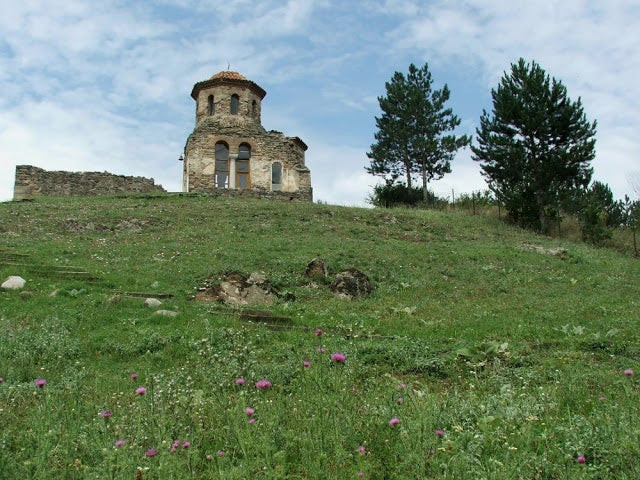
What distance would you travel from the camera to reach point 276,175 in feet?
113

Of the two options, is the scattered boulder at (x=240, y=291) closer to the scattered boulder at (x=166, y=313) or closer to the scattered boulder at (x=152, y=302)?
the scattered boulder at (x=152, y=302)

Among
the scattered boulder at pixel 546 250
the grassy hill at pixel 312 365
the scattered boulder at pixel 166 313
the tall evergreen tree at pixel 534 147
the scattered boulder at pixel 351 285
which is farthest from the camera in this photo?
the tall evergreen tree at pixel 534 147

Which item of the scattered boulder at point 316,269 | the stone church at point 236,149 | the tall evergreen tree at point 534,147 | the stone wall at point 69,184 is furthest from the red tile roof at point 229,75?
the scattered boulder at point 316,269

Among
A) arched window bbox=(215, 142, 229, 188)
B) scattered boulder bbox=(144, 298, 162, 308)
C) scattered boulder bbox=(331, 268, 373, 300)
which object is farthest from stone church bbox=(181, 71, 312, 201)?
scattered boulder bbox=(144, 298, 162, 308)

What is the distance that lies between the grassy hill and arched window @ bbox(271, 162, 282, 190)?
1569 centimetres

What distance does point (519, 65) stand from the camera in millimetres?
30859

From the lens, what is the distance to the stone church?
109 ft

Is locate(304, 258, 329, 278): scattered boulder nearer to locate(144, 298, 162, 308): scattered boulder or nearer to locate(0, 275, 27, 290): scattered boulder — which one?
locate(144, 298, 162, 308): scattered boulder

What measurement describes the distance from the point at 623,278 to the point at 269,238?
11513 millimetres

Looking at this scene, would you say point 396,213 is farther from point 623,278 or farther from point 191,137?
point 191,137

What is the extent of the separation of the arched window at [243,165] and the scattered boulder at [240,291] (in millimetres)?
21414

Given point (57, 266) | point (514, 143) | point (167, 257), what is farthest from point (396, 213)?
point (57, 266)

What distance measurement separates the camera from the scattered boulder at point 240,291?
12133 mm

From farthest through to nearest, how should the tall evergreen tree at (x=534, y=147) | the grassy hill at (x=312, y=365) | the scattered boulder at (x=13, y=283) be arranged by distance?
the tall evergreen tree at (x=534, y=147), the scattered boulder at (x=13, y=283), the grassy hill at (x=312, y=365)
